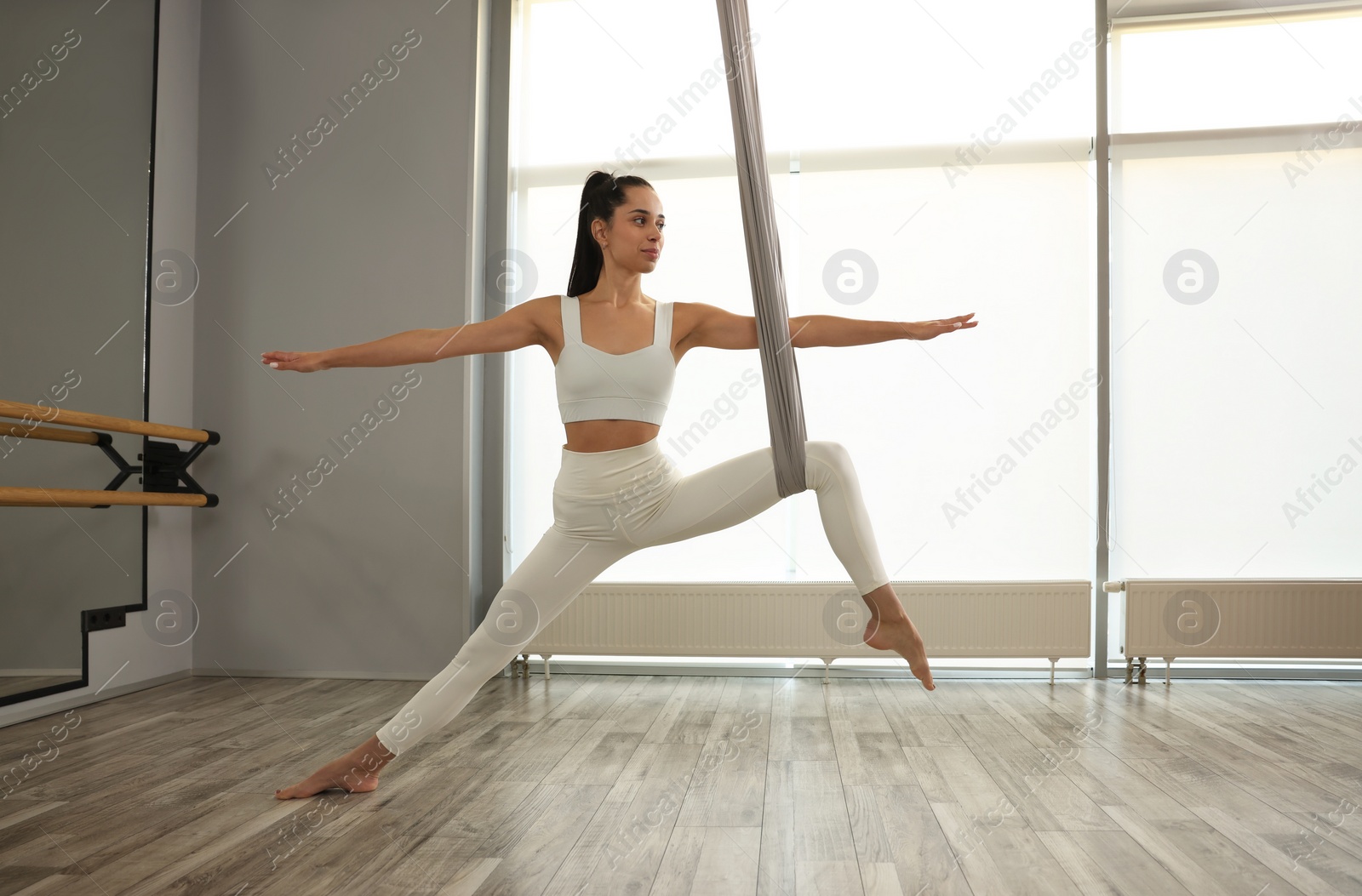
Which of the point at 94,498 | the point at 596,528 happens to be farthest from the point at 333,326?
the point at 596,528

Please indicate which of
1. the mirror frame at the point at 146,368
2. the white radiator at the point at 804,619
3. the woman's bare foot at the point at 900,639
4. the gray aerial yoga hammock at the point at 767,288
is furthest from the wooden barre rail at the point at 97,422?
the woman's bare foot at the point at 900,639

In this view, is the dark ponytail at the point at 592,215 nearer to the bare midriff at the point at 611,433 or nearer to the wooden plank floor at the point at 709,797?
the bare midriff at the point at 611,433

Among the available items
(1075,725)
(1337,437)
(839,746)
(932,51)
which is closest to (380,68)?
(932,51)

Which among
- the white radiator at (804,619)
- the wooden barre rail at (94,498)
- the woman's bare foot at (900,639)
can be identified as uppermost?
the wooden barre rail at (94,498)

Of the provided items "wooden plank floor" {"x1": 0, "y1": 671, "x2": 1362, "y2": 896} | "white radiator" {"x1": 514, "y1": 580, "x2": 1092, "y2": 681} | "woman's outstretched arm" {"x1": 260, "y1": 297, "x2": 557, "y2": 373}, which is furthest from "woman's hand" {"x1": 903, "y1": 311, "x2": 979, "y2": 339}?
"white radiator" {"x1": 514, "y1": 580, "x2": 1092, "y2": 681}

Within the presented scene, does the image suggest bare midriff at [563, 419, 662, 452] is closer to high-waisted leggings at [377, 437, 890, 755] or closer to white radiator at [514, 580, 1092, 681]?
high-waisted leggings at [377, 437, 890, 755]

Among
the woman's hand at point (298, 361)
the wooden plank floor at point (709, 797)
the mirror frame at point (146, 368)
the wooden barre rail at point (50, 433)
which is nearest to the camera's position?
the wooden plank floor at point (709, 797)

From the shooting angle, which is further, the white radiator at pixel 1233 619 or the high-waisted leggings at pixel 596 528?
the white radiator at pixel 1233 619

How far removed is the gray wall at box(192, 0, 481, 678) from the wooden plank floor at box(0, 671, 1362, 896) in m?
0.56

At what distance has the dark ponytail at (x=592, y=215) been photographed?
2377 mm

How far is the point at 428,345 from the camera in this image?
2.32 m

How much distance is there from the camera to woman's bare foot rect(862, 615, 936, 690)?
2057 millimetres

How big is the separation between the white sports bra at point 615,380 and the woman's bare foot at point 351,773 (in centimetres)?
98

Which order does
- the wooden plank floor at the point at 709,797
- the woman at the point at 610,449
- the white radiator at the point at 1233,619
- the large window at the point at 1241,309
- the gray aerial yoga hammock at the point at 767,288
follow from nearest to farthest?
the wooden plank floor at the point at 709,797, the gray aerial yoga hammock at the point at 767,288, the woman at the point at 610,449, the white radiator at the point at 1233,619, the large window at the point at 1241,309
